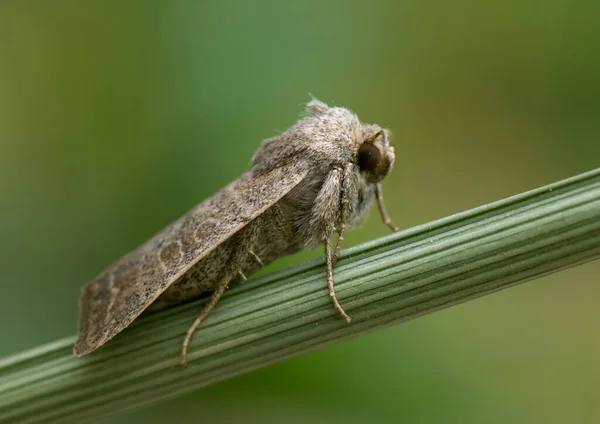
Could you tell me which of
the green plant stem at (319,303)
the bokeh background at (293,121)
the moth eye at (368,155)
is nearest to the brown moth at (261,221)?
the moth eye at (368,155)

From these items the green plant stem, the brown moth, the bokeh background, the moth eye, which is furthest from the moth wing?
the bokeh background

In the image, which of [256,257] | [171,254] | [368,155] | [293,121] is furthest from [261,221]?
[293,121]

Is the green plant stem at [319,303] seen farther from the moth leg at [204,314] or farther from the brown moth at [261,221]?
the brown moth at [261,221]

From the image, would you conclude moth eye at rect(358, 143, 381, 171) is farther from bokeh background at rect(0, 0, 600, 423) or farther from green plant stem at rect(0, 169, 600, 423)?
bokeh background at rect(0, 0, 600, 423)

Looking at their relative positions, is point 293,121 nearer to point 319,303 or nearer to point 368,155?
point 368,155

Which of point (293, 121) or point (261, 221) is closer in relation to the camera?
point (261, 221)

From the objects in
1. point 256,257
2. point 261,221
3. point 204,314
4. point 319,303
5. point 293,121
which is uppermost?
point 293,121

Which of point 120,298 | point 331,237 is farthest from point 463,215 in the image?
point 120,298
